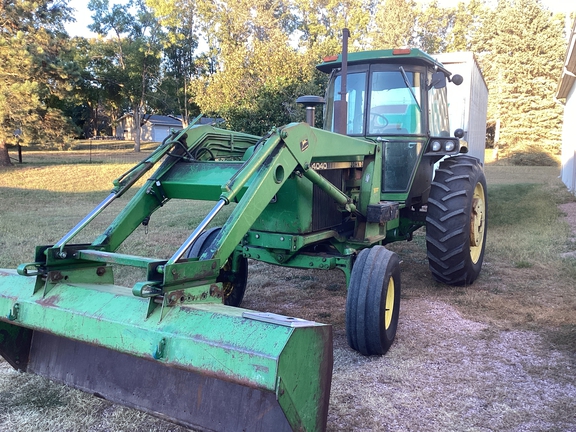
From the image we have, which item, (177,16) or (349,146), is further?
(177,16)

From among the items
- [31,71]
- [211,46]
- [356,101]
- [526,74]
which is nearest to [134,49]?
[211,46]

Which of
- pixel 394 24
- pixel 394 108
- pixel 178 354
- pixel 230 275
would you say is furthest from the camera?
pixel 394 24

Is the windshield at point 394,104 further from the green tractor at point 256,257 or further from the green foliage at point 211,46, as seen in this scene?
the green foliage at point 211,46

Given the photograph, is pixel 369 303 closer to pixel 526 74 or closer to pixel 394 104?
pixel 394 104

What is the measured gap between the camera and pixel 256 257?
4488 millimetres

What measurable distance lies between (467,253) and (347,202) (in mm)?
1679

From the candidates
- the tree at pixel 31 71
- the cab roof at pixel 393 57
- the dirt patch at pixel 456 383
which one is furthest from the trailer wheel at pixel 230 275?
the tree at pixel 31 71

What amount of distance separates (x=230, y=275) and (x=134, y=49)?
115ft

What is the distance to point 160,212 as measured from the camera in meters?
11.9

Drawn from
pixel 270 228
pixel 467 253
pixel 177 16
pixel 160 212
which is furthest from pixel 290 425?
pixel 177 16

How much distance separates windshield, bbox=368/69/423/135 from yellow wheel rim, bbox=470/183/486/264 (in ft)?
3.81

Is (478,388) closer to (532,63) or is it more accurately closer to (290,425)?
(290,425)

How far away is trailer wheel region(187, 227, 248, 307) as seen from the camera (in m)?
4.71

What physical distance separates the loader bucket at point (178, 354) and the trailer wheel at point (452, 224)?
2842 millimetres
